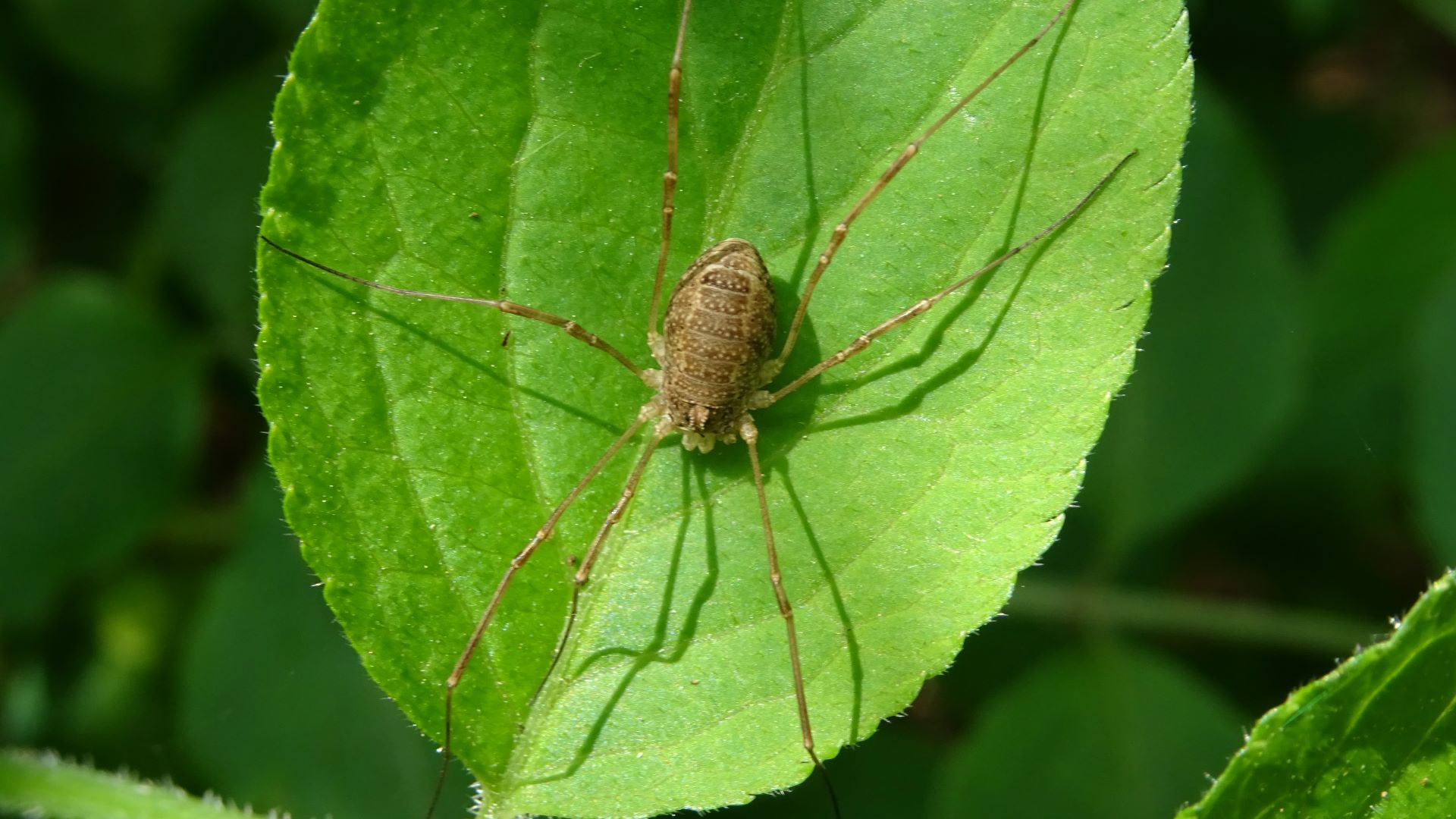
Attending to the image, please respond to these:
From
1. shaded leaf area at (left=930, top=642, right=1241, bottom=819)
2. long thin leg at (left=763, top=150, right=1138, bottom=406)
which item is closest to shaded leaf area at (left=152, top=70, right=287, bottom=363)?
long thin leg at (left=763, top=150, right=1138, bottom=406)

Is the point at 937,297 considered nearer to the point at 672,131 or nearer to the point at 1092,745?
the point at 672,131

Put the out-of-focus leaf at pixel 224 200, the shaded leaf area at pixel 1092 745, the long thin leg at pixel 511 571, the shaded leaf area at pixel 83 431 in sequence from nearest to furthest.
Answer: the long thin leg at pixel 511 571
the shaded leaf area at pixel 1092 745
the shaded leaf area at pixel 83 431
the out-of-focus leaf at pixel 224 200

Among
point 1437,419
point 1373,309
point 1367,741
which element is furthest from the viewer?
point 1373,309

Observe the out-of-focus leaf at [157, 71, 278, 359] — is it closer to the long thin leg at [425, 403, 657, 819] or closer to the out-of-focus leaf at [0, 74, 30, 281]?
the out-of-focus leaf at [0, 74, 30, 281]

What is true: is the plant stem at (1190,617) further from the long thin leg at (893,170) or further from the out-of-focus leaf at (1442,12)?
the out-of-focus leaf at (1442,12)

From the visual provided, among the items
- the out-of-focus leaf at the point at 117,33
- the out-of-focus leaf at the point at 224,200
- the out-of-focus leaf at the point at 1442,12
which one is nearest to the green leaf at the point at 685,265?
the out-of-focus leaf at the point at 224,200

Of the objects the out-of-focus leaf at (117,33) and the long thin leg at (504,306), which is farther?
the out-of-focus leaf at (117,33)

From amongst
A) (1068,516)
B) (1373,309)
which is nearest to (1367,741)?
(1068,516)
